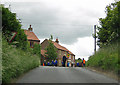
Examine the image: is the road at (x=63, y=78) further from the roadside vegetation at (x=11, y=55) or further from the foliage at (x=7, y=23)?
the foliage at (x=7, y=23)

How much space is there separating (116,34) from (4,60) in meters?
10.1

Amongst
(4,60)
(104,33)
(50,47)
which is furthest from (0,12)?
(50,47)

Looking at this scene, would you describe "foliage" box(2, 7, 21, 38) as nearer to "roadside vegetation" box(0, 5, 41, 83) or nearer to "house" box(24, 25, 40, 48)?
"roadside vegetation" box(0, 5, 41, 83)

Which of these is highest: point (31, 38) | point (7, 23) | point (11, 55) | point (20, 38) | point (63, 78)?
point (31, 38)

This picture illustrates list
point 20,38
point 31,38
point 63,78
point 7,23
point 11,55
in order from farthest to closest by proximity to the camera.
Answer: point 31,38, point 20,38, point 7,23, point 63,78, point 11,55

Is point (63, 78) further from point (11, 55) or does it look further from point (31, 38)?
point (31, 38)

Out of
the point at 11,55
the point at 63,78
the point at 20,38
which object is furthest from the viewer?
the point at 20,38

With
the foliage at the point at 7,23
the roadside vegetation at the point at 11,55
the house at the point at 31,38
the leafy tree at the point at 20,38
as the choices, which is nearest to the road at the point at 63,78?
the roadside vegetation at the point at 11,55

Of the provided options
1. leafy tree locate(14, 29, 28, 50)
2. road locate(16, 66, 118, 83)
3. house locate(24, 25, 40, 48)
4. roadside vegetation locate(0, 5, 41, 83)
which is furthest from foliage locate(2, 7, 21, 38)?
house locate(24, 25, 40, 48)

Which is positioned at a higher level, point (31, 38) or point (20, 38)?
point (31, 38)

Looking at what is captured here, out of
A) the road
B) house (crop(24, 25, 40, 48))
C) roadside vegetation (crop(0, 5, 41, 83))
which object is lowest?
the road

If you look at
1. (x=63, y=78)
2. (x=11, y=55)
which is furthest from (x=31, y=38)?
(x=11, y=55)

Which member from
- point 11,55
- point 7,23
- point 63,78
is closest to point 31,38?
point 7,23

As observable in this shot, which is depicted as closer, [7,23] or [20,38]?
[7,23]
